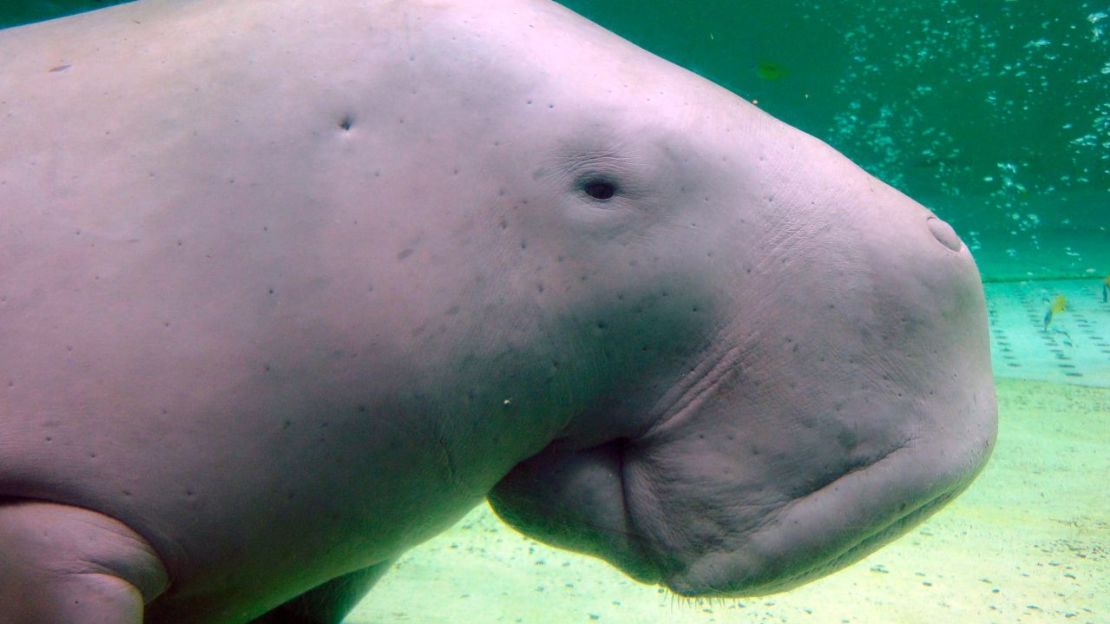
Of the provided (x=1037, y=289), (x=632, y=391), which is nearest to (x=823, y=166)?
(x=632, y=391)

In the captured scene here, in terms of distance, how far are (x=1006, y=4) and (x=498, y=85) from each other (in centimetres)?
1382

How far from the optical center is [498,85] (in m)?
1.72


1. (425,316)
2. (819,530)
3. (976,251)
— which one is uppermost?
(425,316)

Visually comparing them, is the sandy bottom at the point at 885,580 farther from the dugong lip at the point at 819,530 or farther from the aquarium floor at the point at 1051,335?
the aquarium floor at the point at 1051,335

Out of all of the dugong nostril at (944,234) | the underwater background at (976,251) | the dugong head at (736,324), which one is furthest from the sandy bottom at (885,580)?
the dugong nostril at (944,234)

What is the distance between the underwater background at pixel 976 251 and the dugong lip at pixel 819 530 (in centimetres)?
17

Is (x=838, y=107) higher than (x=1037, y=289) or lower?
higher

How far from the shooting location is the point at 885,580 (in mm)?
3768

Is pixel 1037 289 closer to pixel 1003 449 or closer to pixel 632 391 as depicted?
Answer: pixel 1003 449

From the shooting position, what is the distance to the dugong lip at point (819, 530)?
1.68m

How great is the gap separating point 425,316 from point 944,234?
1.19 meters

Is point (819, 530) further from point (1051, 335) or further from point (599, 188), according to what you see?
point (1051, 335)

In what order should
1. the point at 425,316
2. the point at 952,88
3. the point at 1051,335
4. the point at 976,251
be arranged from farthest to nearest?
the point at 976,251 < the point at 952,88 < the point at 1051,335 < the point at 425,316

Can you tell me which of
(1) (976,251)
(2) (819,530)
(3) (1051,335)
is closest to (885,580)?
(2) (819,530)
